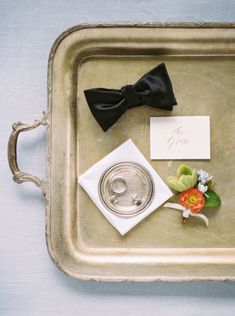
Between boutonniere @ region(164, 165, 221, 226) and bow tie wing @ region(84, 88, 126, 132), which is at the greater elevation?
bow tie wing @ region(84, 88, 126, 132)

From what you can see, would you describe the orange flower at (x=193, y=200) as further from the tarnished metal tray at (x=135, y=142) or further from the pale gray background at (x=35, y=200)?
the pale gray background at (x=35, y=200)

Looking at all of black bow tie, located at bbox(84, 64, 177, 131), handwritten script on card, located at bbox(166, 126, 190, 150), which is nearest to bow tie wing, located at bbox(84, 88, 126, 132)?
black bow tie, located at bbox(84, 64, 177, 131)

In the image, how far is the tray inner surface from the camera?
2.87 ft

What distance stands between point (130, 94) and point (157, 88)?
0.05 metres

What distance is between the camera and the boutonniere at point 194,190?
0.85 meters

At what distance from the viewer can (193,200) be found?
855 millimetres

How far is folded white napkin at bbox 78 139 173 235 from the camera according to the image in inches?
34.5

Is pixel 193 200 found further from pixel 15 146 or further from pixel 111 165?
pixel 15 146

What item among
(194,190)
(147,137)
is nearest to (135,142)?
(147,137)

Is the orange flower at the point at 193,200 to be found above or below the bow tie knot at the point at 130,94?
below

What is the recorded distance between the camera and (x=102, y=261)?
87cm

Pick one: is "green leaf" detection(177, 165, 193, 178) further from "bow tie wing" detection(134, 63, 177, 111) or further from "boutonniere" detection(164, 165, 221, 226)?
"bow tie wing" detection(134, 63, 177, 111)

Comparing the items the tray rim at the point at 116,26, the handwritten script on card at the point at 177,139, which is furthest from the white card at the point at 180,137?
the tray rim at the point at 116,26

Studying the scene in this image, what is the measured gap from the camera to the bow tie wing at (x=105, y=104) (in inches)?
33.5
